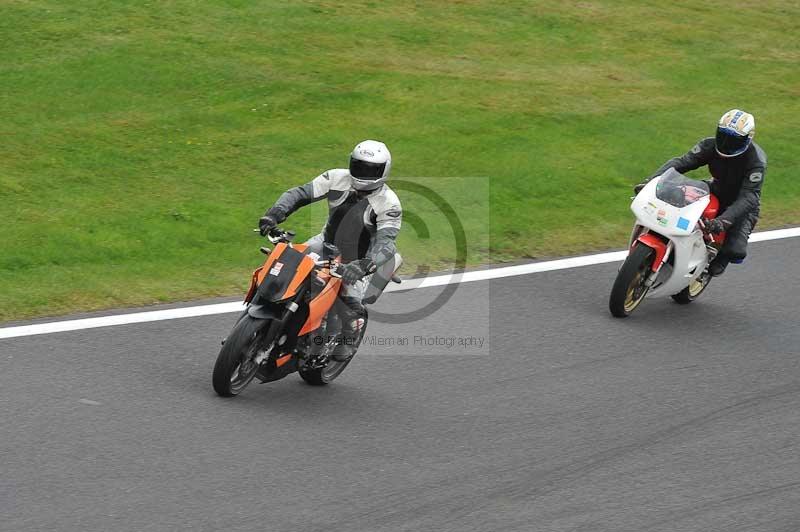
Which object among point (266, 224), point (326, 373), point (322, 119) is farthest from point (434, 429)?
point (322, 119)

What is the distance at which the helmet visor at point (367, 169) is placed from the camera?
8.01 metres

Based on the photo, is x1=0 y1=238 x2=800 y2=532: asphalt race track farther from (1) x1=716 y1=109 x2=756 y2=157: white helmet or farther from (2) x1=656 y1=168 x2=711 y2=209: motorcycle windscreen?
(1) x1=716 y1=109 x2=756 y2=157: white helmet

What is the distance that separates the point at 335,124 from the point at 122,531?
28.8 feet

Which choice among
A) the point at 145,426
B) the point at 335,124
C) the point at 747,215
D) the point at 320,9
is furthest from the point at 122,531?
the point at 320,9

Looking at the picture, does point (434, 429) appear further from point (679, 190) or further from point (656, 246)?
point (679, 190)

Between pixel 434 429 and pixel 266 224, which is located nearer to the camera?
pixel 434 429

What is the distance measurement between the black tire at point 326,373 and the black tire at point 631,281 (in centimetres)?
262

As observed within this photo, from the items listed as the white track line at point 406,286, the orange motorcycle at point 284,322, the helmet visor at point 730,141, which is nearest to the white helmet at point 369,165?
the orange motorcycle at point 284,322

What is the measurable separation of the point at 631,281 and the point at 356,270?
3.13m

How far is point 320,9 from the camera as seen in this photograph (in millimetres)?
17781

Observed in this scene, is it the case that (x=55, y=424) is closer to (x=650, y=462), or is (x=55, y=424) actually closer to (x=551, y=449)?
(x=551, y=449)

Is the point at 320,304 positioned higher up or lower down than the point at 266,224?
lower down

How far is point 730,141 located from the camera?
1018cm

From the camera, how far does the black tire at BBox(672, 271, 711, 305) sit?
35.0 ft
